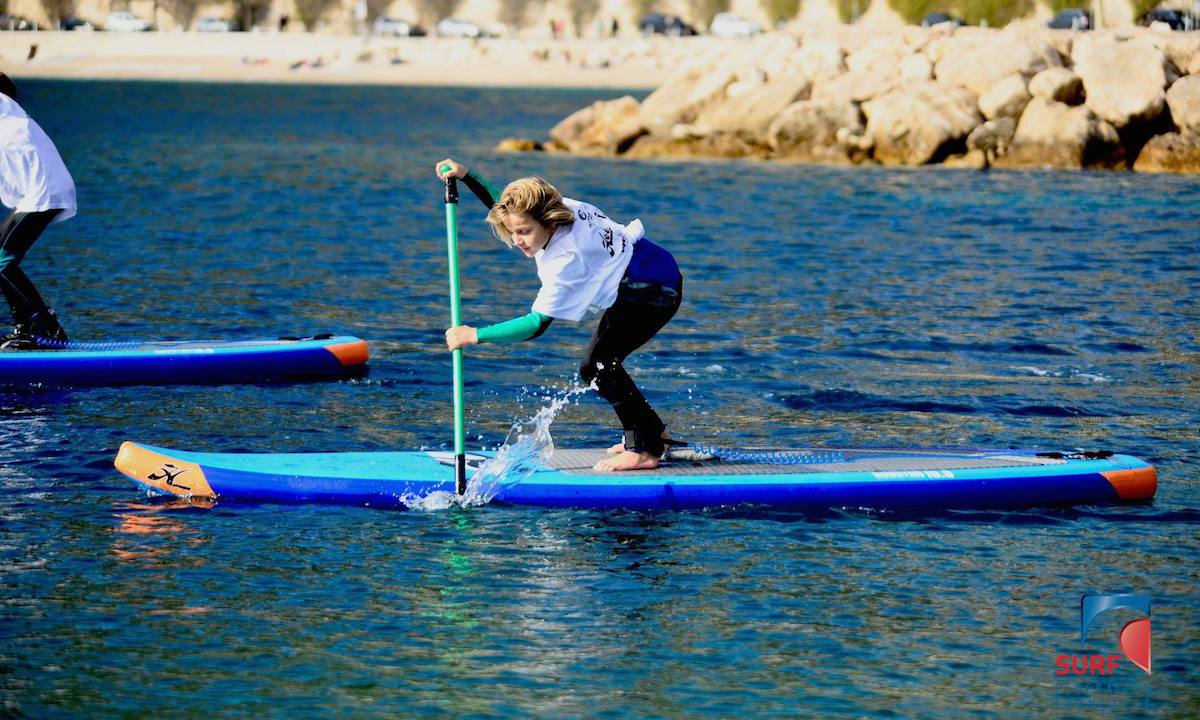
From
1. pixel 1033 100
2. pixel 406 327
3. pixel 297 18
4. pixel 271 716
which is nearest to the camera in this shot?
pixel 271 716

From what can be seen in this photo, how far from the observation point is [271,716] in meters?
7.13

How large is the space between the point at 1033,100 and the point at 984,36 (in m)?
3.50

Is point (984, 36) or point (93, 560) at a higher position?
point (984, 36)

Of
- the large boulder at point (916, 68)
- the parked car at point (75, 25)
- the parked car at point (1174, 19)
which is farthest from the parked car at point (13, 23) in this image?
the large boulder at point (916, 68)

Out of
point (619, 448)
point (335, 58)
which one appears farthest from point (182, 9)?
point (619, 448)

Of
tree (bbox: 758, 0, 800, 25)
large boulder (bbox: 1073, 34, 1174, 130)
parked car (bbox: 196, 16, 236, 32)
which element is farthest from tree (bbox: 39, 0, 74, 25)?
large boulder (bbox: 1073, 34, 1174, 130)

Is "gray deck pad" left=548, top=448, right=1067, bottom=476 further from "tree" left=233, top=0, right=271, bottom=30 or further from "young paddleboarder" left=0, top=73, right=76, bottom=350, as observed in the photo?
"tree" left=233, top=0, right=271, bottom=30

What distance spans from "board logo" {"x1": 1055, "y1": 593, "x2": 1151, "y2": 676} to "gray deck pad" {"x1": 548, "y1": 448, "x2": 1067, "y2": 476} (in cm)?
194

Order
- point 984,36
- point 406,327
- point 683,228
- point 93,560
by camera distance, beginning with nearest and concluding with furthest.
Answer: point 93,560, point 406,327, point 683,228, point 984,36

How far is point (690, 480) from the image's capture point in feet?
33.1

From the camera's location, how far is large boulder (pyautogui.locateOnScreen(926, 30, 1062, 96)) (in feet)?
123

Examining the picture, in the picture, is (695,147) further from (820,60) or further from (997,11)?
(997,11)

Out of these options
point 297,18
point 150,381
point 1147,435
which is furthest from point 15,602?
point 297,18

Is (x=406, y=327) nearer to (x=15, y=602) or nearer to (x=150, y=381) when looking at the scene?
(x=150, y=381)
